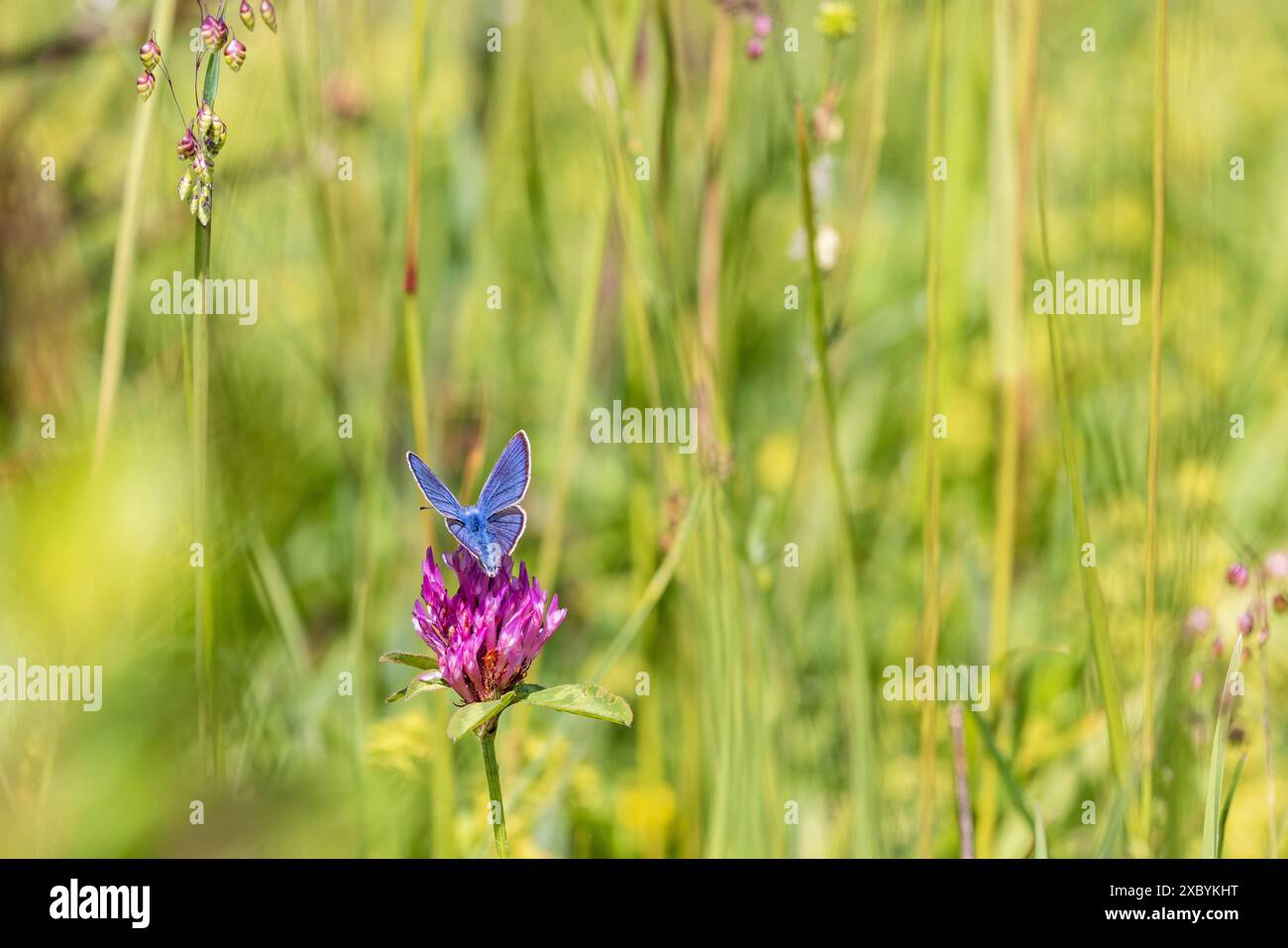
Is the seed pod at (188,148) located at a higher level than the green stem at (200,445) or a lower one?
higher

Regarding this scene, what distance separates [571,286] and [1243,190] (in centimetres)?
114

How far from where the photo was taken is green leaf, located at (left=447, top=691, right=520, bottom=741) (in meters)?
0.46

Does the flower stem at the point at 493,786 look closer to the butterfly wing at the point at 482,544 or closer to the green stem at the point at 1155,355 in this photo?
the butterfly wing at the point at 482,544

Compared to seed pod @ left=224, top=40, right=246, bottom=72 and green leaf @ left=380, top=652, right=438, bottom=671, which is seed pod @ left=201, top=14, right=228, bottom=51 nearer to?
seed pod @ left=224, top=40, right=246, bottom=72

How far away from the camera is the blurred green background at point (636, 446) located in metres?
0.50

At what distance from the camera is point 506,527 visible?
0.55 metres

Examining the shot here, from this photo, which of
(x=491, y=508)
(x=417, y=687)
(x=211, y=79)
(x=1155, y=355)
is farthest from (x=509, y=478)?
(x=1155, y=355)

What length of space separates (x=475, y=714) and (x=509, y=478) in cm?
14

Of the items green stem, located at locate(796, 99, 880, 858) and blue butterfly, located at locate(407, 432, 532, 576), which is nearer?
blue butterfly, located at locate(407, 432, 532, 576)

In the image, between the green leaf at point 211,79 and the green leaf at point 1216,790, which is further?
the green leaf at point 1216,790

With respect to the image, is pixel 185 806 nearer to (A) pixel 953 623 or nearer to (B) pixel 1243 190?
(A) pixel 953 623

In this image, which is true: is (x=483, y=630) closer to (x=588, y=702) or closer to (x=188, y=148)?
(x=588, y=702)

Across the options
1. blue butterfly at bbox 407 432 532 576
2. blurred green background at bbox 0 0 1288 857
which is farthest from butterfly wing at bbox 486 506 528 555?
blurred green background at bbox 0 0 1288 857

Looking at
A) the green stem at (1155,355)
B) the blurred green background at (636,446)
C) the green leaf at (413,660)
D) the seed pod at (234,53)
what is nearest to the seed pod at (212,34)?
the seed pod at (234,53)
